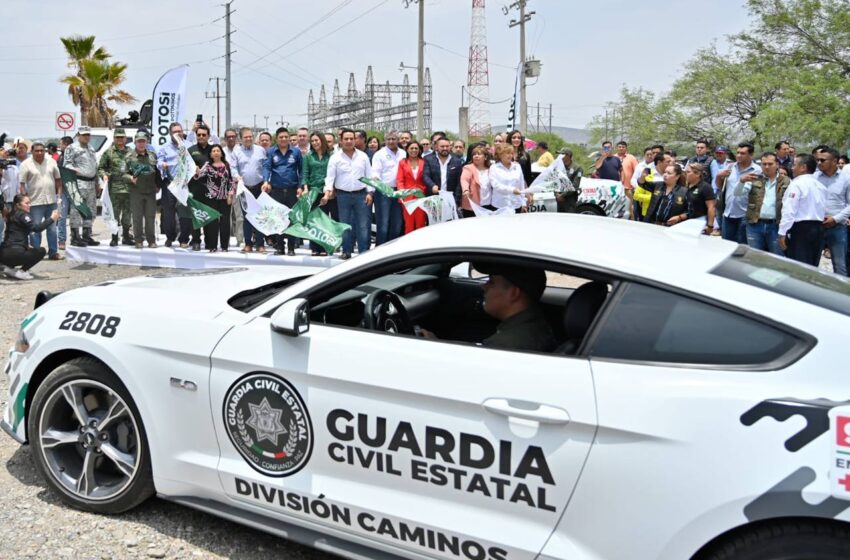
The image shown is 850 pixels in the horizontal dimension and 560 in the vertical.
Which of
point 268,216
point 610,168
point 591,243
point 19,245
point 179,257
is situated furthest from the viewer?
point 610,168

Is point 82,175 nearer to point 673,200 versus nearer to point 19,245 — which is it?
point 19,245

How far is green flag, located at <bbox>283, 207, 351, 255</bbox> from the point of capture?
33.3ft

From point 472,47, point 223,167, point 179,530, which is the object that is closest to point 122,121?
point 223,167

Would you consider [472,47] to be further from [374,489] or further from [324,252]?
[374,489]

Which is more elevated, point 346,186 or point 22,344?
point 346,186

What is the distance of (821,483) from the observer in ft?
6.33

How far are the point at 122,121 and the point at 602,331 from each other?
20.1 meters

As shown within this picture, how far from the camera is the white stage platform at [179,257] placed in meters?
10.5

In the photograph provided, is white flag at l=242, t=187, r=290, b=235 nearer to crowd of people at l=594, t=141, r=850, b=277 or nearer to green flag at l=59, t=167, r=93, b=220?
green flag at l=59, t=167, r=93, b=220

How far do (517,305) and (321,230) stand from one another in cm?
752

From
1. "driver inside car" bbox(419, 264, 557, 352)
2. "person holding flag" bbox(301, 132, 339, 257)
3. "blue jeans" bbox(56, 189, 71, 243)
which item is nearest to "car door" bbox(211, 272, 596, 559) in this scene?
"driver inside car" bbox(419, 264, 557, 352)

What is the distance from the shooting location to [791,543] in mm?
1979

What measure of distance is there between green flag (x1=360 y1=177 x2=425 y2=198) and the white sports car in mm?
6922

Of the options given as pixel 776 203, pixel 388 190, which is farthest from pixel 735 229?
pixel 388 190
